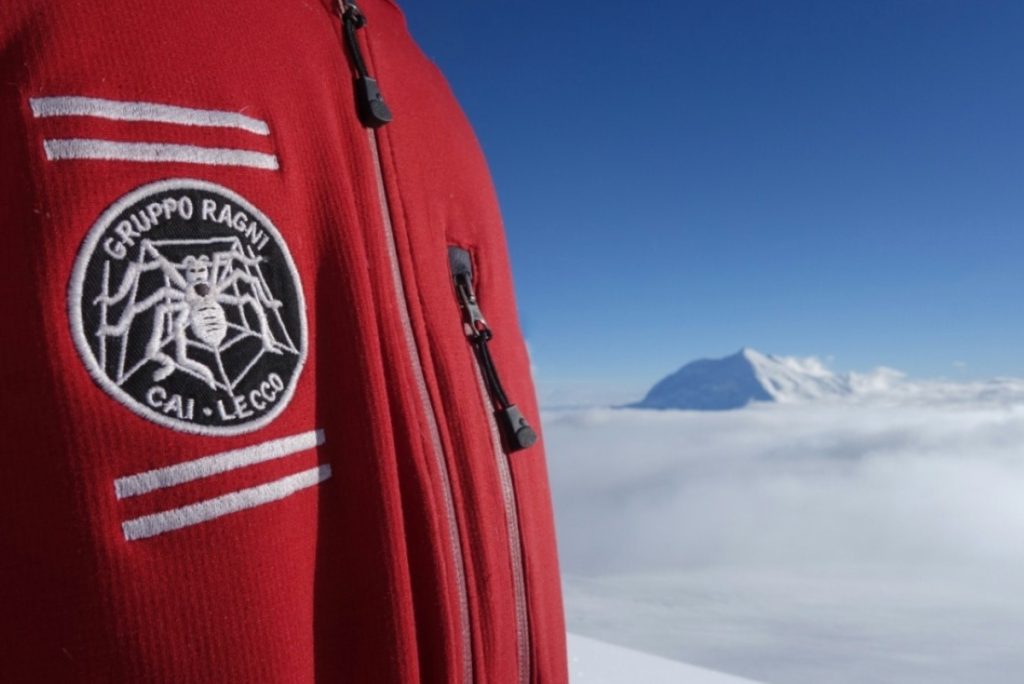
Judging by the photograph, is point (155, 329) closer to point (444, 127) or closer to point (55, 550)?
point (55, 550)

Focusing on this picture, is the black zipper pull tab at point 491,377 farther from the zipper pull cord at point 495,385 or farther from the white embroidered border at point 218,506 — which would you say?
the white embroidered border at point 218,506

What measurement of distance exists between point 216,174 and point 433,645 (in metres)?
0.35

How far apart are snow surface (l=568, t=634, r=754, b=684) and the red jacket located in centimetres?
138

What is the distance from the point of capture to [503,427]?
602 mm

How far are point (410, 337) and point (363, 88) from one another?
200mm

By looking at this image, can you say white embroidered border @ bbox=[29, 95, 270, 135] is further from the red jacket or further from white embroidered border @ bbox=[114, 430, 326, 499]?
white embroidered border @ bbox=[114, 430, 326, 499]

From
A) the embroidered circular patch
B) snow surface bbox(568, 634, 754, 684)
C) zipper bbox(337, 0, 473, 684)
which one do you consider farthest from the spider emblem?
snow surface bbox(568, 634, 754, 684)

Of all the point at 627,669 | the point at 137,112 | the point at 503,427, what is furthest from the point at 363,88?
the point at 627,669

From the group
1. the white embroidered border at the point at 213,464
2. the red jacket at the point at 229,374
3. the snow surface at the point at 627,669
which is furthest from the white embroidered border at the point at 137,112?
the snow surface at the point at 627,669

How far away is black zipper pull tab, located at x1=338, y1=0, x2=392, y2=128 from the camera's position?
52 centimetres

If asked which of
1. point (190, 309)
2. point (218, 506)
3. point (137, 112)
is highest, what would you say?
point (137, 112)

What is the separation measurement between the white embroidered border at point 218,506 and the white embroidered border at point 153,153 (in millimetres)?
194

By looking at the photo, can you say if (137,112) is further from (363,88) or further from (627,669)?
(627,669)

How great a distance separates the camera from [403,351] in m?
0.50
